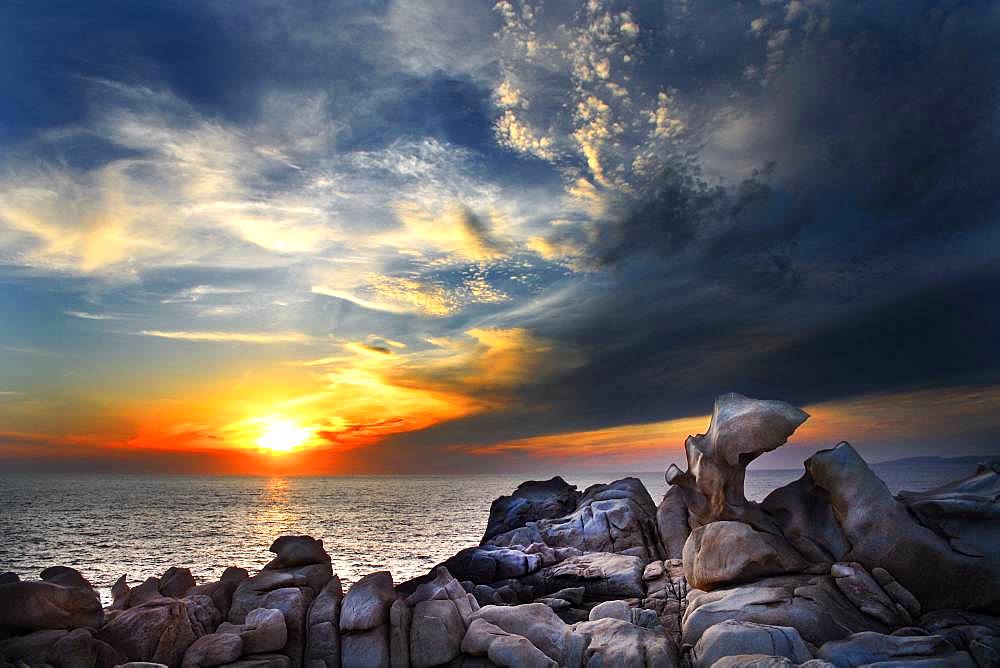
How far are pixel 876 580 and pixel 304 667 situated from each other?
835 inches

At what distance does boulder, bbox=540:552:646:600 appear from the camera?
2794 cm

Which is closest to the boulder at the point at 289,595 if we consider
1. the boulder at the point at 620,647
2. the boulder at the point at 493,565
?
the boulder at the point at 493,565

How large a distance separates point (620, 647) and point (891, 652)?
24.8ft

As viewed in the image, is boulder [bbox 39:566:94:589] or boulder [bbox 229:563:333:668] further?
boulder [bbox 39:566:94:589]

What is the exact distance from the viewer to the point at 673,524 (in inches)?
1362

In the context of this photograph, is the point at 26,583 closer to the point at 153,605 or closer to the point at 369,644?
the point at 153,605

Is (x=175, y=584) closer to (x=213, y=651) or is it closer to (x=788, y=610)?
(x=213, y=651)

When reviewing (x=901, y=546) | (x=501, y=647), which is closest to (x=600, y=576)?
(x=501, y=647)

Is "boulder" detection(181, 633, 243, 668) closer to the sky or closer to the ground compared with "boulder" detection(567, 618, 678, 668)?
closer to the sky

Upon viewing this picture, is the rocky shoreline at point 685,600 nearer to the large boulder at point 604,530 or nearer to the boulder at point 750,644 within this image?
the boulder at point 750,644

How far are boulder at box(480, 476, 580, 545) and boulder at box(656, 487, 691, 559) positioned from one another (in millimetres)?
11890

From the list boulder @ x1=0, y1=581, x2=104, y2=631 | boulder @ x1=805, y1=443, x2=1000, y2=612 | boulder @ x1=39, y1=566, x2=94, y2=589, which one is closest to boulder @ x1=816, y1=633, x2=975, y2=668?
boulder @ x1=805, y1=443, x2=1000, y2=612

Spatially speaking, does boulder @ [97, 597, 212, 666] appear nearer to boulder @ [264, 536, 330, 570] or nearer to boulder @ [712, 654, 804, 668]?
boulder @ [264, 536, 330, 570]

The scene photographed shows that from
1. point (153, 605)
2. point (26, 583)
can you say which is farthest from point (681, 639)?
point (26, 583)
